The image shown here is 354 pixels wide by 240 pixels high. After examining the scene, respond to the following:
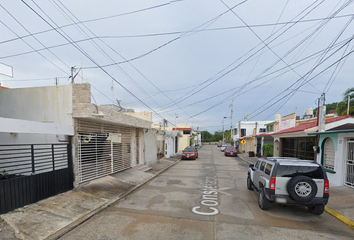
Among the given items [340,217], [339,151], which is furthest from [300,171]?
[339,151]

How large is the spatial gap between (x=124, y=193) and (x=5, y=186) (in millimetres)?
4044

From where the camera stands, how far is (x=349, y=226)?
211 inches

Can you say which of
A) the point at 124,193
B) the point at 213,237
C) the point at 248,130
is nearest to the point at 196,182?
the point at 124,193

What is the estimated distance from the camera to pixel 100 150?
9.91 metres

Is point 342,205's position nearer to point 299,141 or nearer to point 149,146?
point 299,141

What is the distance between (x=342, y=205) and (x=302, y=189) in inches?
101

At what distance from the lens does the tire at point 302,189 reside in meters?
5.45

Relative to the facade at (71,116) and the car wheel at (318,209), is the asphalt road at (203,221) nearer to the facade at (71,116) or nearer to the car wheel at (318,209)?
the car wheel at (318,209)

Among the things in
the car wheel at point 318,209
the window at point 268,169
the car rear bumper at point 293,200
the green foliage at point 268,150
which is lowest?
the green foliage at point 268,150

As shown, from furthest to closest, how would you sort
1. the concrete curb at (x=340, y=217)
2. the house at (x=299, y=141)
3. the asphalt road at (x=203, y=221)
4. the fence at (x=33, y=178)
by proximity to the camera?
the house at (x=299, y=141) < the concrete curb at (x=340, y=217) < the fence at (x=33, y=178) < the asphalt road at (x=203, y=221)

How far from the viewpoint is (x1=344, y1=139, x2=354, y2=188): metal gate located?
8.48m

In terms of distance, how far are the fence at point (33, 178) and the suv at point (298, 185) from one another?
23.7ft

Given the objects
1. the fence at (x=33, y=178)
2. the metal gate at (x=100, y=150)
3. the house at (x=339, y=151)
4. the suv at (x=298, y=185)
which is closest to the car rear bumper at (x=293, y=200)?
the suv at (x=298, y=185)

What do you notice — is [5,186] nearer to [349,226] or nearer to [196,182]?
[196,182]
